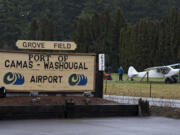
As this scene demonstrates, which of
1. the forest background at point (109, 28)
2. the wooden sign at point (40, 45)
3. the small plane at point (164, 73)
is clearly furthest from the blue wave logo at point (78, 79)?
the forest background at point (109, 28)

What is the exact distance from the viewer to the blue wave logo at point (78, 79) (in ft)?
66.8

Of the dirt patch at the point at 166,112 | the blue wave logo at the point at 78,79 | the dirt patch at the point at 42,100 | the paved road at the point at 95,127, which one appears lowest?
the paved road at the point at 95,127

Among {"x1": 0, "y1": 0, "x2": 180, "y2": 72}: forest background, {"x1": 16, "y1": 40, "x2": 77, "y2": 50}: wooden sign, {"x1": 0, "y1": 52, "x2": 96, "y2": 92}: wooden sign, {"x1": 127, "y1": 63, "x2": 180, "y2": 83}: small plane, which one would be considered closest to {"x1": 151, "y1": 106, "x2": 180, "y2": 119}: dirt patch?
{"x1": 0, "y1": 52, "x2": 96, "y2": 92}: wooden sign

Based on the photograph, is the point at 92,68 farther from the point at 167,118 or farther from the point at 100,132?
the point at 100,132

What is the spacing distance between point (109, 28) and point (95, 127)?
217 ft

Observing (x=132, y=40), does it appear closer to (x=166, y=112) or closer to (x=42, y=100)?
(x=166, y=112)

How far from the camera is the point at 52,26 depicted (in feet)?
289

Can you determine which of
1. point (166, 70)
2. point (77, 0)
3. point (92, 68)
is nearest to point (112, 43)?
point (166, 70)

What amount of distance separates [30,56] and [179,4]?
326 feet

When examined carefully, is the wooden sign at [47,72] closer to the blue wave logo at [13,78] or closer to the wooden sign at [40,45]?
the blue wave logo at [13,78]

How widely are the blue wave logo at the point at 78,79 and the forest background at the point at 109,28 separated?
31.4 metres

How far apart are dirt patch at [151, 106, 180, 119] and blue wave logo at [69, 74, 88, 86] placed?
10.1 feet

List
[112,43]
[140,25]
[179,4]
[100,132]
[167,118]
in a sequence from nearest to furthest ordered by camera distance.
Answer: [100,132] < [167,118] < [140,25] < [112,43] < [179,4]

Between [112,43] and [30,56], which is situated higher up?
[112,43]
